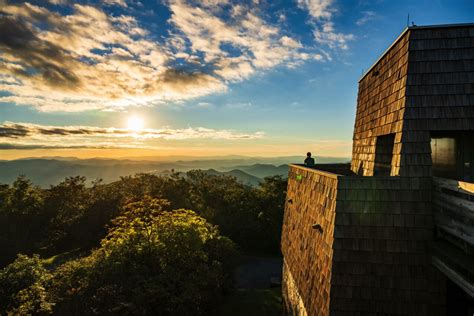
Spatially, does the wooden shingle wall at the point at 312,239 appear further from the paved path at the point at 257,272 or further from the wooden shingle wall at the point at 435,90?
the paved path at the point at 257,272

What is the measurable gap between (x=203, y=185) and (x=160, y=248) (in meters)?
23.9

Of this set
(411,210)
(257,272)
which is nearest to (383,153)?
(411,210)

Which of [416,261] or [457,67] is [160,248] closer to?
[416,261]

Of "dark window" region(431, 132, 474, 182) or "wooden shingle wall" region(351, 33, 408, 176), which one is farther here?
"dark window" region(431, 132, 474, 182)

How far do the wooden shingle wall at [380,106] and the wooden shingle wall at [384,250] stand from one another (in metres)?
0.86

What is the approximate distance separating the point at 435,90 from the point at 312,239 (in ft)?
16.5

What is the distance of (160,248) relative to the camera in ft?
45.4

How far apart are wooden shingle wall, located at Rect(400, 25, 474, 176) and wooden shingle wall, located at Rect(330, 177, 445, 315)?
793 mm

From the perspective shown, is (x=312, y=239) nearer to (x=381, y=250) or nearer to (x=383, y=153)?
(x=381, y=250)

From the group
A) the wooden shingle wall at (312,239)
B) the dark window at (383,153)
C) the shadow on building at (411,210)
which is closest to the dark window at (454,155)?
the shadow on building at (411,210)

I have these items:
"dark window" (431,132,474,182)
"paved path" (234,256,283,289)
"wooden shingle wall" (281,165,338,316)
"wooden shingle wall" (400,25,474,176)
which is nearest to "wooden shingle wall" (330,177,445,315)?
"wooden shingle wall" (281,165,338,316)

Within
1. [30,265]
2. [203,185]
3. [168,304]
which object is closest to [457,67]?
[168,304]

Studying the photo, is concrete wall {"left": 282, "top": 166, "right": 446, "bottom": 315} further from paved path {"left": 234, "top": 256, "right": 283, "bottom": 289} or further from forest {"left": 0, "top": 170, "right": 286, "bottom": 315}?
paved path {"left": 234, "top": 256, "right": 283, "bottom": 289}

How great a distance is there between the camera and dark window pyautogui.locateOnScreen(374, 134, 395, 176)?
27.8 feet
